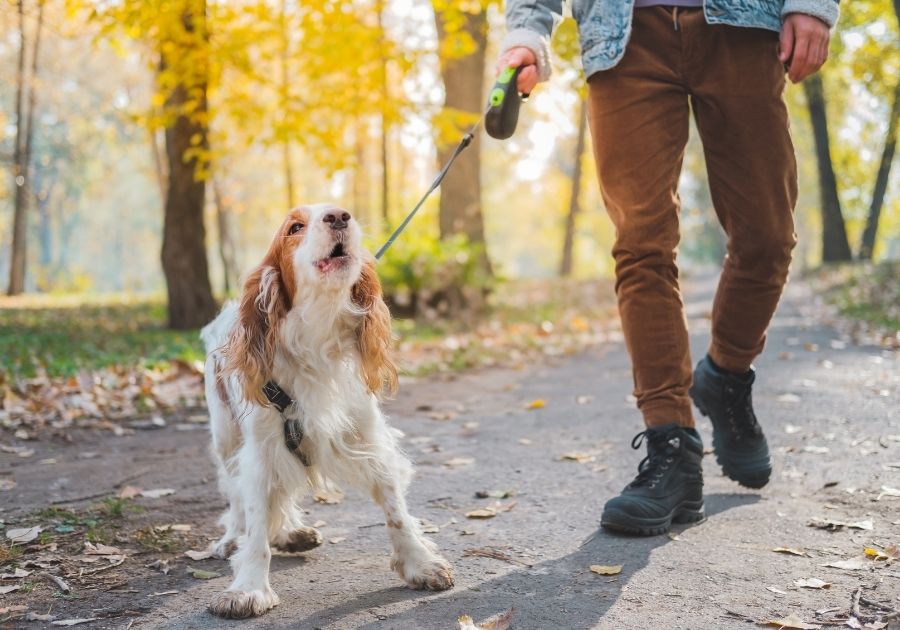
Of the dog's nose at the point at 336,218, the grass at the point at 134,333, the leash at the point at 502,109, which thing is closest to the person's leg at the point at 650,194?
the leash at the point at 502,109

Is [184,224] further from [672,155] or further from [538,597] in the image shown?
[538,597]

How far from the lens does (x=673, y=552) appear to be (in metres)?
2.92

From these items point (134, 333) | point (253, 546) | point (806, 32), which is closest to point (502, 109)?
point (806, 32)

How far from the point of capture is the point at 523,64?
3.21 meters

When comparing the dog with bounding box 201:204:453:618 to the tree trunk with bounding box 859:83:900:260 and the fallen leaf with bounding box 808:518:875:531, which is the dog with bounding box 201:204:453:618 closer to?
the fallen leaf with bounding box 808:518:875:531

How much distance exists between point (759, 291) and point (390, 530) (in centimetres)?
168

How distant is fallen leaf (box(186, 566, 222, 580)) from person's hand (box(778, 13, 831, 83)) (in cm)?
265

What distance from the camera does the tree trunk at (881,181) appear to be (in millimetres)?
21223

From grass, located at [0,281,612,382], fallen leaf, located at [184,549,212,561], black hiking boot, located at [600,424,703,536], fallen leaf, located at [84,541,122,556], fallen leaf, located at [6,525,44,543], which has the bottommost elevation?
grass, located at [0,281,612,382]

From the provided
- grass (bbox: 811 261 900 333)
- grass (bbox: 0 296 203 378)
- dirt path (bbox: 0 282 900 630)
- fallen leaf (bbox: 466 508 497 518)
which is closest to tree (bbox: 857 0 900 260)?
grass (bbox: 811 261 900 333)

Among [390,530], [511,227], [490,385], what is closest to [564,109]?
[490,385]

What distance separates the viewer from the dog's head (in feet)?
8.88

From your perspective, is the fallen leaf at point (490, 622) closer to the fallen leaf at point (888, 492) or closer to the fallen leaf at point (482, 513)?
the fallen leaf at point (482, 513)

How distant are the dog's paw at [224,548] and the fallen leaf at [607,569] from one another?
1321 millimetres
